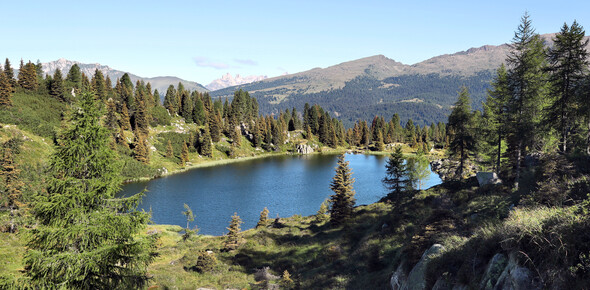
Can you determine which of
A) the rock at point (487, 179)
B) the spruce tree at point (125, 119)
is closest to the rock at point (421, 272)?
the rock at point (487, 179)

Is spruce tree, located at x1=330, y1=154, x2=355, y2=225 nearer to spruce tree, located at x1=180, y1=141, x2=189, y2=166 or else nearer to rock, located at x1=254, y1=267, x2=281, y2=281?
rock, located at x1=254, y1=267, x2=281, y2=281

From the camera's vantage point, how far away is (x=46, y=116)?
85.6 m

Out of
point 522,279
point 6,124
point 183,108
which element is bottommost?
point 522,279

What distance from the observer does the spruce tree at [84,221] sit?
11.2m

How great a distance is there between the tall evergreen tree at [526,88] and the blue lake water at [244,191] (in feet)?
131

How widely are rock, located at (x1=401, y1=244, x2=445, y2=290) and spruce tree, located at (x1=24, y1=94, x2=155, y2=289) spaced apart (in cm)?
1190

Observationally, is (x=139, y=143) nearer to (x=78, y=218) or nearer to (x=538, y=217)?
(x=78, y=218)

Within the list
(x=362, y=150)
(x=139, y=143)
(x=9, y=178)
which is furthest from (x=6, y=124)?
(x=362, y=150)

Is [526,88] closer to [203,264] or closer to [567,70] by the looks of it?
[567,70]

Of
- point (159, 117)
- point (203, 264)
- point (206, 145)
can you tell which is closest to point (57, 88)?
point (159, 117)

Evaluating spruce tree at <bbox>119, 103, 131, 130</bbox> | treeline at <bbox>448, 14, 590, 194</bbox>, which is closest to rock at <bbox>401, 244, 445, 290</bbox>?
treeline at <bbox>448, 14, 590, 194</bbox>

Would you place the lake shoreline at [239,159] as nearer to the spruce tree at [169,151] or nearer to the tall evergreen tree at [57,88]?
the spruce tree at [169,151]

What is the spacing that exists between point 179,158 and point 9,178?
264 feet

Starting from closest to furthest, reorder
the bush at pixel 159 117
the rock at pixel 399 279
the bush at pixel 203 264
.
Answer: the rock at pixel 399 279 < the bush at pixel 203 264 < the bush at pixel 159 117
